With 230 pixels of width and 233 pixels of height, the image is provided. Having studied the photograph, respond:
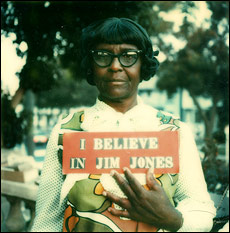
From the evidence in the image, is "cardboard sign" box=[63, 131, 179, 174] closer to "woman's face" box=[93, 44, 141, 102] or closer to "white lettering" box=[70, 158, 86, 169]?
"white lettering" box=[70, 158, 86, 169]

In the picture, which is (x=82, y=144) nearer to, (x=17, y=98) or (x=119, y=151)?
(x=119, y=151)

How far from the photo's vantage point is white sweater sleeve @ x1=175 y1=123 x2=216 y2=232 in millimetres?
793

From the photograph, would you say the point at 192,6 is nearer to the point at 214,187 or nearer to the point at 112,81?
the point at 112,81

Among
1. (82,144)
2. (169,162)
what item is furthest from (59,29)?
(169,162)

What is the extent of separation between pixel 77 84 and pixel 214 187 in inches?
37.6

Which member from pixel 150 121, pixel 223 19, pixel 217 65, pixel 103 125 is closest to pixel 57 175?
pixel 103 125

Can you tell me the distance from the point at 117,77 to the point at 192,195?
0.40 meters

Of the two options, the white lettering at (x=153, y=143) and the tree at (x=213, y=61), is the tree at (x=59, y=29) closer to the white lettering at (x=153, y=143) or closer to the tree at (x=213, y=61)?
the tree at (x=213, y=61)

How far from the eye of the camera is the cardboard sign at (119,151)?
2.51 ft

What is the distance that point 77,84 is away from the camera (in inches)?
65.7

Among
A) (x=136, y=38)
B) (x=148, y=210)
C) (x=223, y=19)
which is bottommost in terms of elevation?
(x=148, y=210)

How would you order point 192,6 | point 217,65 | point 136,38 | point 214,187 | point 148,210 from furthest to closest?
1. point 217,65
2. point 214,187
3. point 192,6
4. point 136,38
5. point 148,210

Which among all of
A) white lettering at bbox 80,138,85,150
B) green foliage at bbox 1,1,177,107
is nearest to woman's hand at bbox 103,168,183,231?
white lettering at bbox 80,138,85,150

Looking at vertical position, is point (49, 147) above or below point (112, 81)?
below
